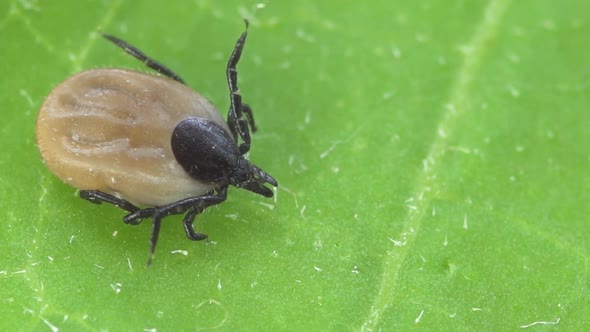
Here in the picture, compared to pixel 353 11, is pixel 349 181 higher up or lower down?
lower down

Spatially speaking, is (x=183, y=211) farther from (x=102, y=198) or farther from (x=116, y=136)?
(x=116, y=136)

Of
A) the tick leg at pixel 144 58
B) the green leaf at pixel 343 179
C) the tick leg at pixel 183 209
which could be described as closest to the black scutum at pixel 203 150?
the tick leg at pixel 183 209

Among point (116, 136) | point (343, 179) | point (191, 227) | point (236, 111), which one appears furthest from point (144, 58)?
point (343, 179)

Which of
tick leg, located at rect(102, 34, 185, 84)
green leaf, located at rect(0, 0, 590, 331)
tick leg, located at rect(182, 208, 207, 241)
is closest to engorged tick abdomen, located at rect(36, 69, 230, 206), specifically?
tick leg, located at rect(182, 208, 207, 241)

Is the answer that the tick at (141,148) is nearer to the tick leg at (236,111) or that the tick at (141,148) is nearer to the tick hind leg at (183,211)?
the tick hind leg at (183,211)

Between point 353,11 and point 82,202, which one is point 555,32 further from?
point 82,202

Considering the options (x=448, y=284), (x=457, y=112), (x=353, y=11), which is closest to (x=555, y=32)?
(x=457, y=112)
